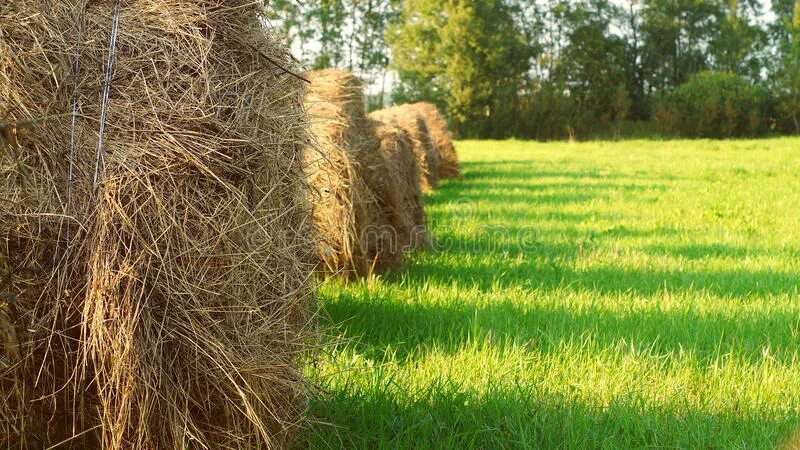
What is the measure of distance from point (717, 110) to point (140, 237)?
4173 centimetres

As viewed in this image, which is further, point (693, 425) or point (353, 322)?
point (353, 322)

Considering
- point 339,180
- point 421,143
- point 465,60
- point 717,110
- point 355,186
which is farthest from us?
point 465,60

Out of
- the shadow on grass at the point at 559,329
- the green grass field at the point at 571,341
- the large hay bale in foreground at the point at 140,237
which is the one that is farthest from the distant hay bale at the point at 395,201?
the large hay bale in foreground at the point at 140,237

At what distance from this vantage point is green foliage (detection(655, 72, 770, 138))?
40.0m

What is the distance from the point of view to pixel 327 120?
5602mm

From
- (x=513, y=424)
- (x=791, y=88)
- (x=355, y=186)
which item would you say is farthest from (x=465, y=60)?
(x=513, y=424)

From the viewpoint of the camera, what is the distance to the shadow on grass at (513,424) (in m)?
2.94

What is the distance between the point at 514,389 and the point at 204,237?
1681 mm

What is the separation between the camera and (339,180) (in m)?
5.53

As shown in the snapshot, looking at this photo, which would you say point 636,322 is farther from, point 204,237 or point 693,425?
point 204,237

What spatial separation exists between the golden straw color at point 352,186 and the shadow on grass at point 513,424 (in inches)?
78.8

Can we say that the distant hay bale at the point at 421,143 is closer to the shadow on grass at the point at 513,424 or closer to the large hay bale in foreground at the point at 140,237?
the shadow on grass at the point at 513,424

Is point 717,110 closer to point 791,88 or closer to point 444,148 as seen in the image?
point 791,88

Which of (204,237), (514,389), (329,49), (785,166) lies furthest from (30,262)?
(329,49)
